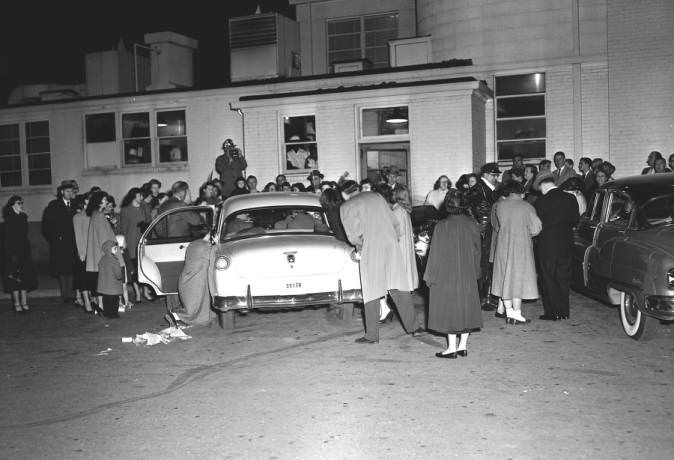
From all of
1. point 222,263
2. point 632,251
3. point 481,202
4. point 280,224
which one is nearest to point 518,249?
point 632,251

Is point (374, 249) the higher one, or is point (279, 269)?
point (374, 249)

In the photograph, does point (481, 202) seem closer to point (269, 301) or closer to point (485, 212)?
point (485, 212)

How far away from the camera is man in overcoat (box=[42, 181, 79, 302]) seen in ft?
40.4

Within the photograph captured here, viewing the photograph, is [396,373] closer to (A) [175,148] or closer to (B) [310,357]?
(B) [310,357]

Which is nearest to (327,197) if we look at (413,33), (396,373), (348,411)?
(396,373)

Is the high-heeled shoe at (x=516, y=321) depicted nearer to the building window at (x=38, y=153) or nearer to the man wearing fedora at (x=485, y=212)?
the man wearing fedora at (x=485, y=212)

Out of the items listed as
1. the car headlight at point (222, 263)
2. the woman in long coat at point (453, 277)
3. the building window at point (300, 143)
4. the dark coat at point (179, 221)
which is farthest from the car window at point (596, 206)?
the building window at point (300, 143)

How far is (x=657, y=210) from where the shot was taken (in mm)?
8438

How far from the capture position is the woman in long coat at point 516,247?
362 inches

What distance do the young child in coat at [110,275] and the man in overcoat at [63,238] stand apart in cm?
155

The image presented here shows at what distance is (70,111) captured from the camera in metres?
20.8

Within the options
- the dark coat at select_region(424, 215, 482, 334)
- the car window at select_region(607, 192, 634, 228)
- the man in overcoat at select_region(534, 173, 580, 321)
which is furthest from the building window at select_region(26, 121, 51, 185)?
the car window at select_region(607, 192, 634, 228)

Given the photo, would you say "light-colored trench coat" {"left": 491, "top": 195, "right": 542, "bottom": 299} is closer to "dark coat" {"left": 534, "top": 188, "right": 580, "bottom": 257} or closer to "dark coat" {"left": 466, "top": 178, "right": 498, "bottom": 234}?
"dark coat" {"left": 534, "top": 188, "right": 580, "bottom": 257}

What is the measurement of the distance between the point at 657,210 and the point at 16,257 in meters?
9.43
